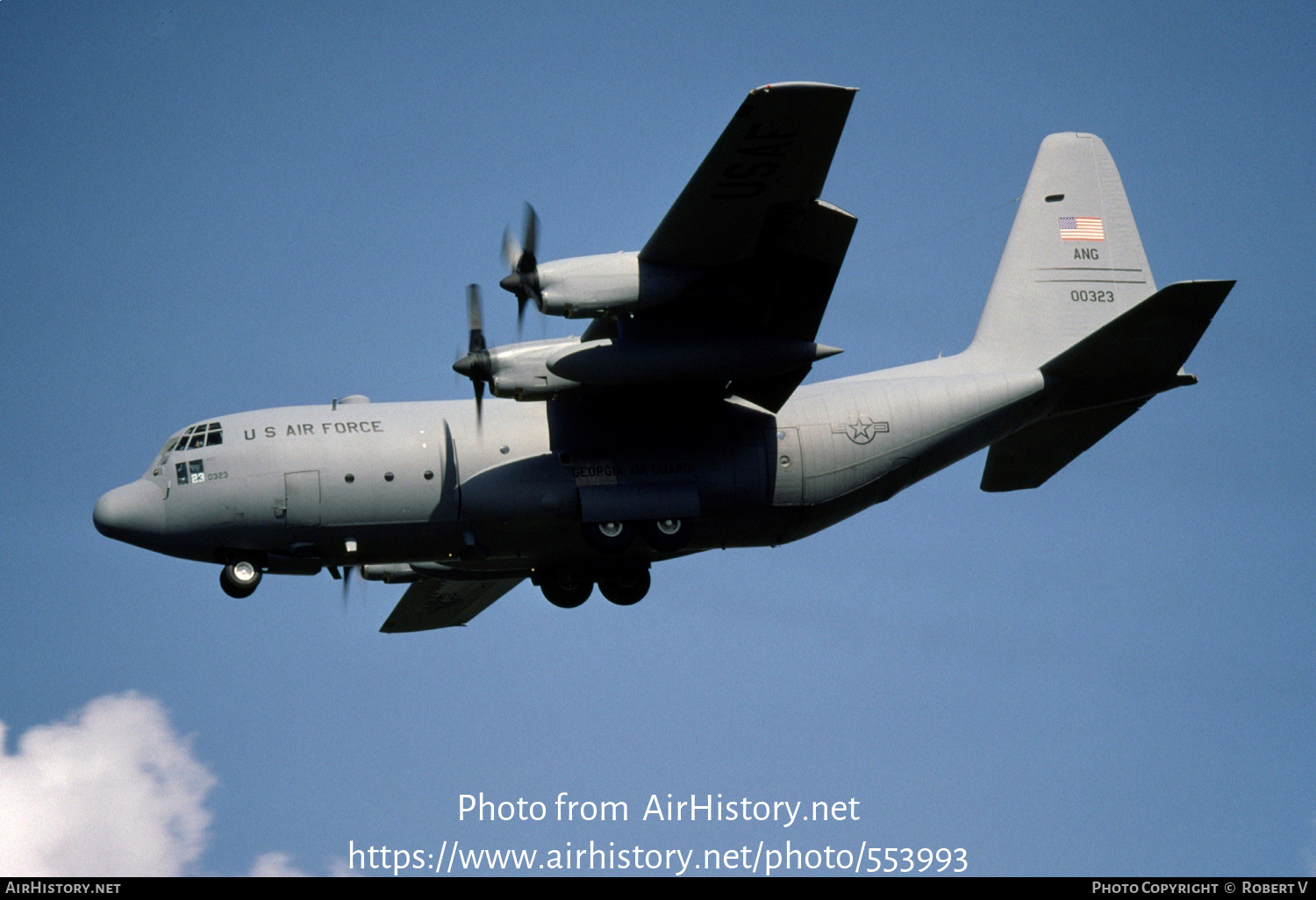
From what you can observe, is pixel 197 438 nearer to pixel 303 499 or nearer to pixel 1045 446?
pixel 303 499

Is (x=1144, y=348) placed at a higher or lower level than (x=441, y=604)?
higher

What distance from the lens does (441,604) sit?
2412 centimetres

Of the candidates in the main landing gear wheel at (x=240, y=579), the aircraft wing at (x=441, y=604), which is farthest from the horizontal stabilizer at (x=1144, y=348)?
the main landing gear wheel at (x=240, y=579)

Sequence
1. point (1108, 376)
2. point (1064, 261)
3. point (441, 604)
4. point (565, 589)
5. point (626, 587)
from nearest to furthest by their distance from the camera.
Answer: point (1108, 376) → point (565, 589) → point (626, 587) → point (1064, 261) → point (441, 604)

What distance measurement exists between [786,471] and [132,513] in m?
8.72

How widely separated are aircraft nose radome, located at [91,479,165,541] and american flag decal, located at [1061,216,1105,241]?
13.8m

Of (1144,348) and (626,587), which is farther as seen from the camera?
(626,587)

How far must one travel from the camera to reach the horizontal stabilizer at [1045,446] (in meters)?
21.3

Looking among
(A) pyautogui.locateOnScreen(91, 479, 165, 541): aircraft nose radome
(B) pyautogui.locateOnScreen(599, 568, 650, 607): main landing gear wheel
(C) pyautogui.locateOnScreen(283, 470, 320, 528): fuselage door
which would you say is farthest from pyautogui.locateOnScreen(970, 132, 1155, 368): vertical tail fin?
(A) pyautogui.locateOnScreen(91, 479, 165, 541): aircraft nose radome

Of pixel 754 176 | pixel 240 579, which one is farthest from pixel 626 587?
pixel 754 176

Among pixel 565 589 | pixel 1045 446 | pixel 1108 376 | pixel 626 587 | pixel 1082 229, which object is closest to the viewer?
pixel 1108 376

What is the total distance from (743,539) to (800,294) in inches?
153

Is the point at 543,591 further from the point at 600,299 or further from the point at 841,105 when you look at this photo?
the point at 841,105

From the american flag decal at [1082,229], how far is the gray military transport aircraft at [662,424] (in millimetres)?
877
